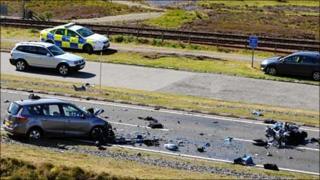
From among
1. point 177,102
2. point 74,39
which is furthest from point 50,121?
point 74,39

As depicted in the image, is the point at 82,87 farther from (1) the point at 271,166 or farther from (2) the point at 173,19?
(2) the point at 173,19

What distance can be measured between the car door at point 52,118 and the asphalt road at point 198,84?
9623 millimetres

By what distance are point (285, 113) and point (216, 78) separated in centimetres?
694

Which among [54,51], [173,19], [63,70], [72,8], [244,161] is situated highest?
[72,8]

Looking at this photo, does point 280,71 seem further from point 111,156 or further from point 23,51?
point 111,156

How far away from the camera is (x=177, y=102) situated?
88.7ft

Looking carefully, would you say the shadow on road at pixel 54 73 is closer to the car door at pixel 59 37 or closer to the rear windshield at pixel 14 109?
the car door at pixel 59 37

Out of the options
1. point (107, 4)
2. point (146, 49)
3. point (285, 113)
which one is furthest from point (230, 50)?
point (107, 4)

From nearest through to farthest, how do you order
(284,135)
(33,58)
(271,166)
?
(271,166), (284,135), (33,58)

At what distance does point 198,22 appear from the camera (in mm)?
58375

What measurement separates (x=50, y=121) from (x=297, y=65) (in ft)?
55.5

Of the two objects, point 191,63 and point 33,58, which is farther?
point 191,63

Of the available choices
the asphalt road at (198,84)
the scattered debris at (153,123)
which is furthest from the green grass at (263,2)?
the scattered debris at (153,123)

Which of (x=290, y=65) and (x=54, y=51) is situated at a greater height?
(x=54, y=51)
